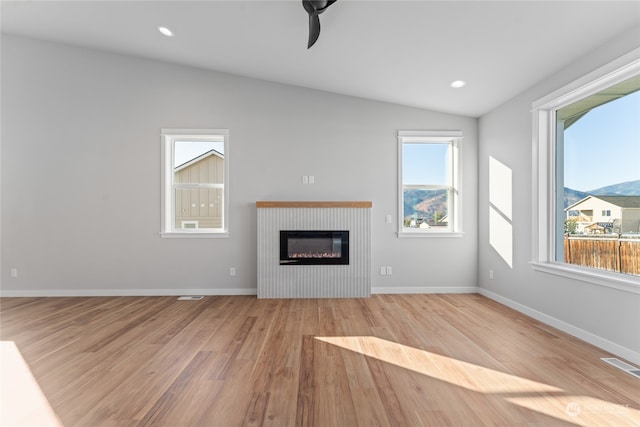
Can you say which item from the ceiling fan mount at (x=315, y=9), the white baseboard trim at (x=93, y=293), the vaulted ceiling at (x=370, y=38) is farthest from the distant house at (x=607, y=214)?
the white baseboard trim at (x=93, y=293)

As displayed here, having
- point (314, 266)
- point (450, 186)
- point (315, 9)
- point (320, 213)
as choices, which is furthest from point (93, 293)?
point (450, 186)

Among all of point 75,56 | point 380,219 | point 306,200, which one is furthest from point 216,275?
point 75,56

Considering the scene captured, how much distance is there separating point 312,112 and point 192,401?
3.84 m

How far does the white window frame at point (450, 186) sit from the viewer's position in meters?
4.59

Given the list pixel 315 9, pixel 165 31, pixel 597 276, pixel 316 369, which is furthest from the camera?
pixel 165 31

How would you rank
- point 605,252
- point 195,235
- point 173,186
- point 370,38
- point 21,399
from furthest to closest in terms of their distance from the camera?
point 173,186
point 195,235
point 370,38
point 605,252
point 21,399

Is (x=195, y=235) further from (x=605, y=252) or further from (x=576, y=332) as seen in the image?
(x=605, y=252)

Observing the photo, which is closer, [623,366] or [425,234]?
[623,366]

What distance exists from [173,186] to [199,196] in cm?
40

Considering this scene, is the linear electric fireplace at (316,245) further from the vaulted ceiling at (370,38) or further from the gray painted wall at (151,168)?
the vaulted ceiling at (370,38)

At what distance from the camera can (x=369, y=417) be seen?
1.68 metres

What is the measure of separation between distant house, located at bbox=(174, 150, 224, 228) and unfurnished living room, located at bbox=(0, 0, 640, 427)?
0.03 metres

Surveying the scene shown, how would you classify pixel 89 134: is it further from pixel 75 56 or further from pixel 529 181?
pixel 529 181

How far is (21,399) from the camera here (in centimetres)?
186
